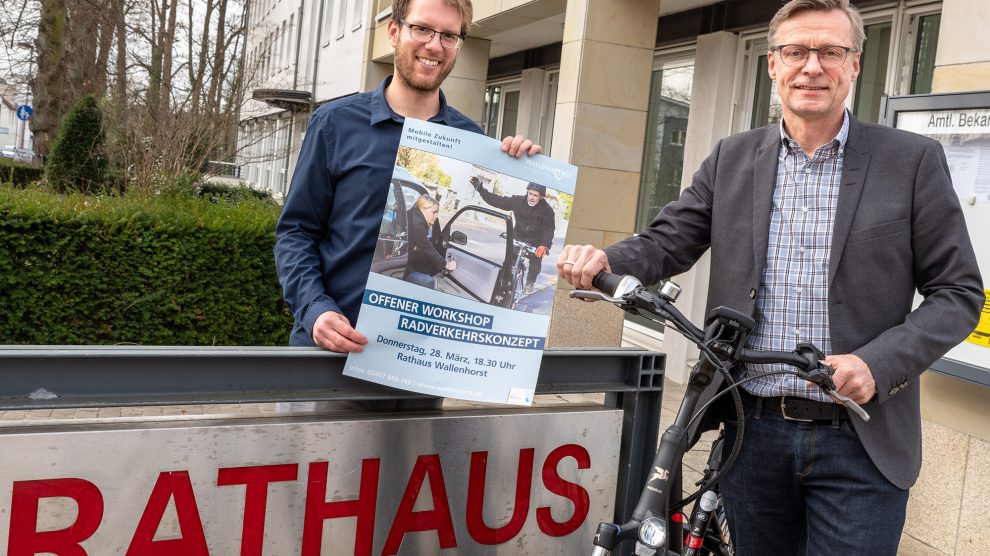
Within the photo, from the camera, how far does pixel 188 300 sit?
7992mm

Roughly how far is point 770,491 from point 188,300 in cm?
631

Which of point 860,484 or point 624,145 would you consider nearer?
point 860,484

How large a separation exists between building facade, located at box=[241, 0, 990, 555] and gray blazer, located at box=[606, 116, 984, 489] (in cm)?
252

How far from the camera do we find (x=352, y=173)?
276cm

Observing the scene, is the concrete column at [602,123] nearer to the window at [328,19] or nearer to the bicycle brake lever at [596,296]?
the bicycle brake lever at [596,296]

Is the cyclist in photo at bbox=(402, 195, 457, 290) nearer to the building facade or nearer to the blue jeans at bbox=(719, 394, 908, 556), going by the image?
the blue jeans at bbox=(719, 394, 908, 556)

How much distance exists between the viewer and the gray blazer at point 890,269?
7.27 ft

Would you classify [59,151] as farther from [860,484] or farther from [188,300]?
[860,484]

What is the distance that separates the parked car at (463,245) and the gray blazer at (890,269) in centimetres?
27

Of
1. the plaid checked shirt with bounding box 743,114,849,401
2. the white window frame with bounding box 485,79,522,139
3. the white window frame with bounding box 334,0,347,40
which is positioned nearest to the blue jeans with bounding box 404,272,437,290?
the plaid checked shirt with bounding box 743,114,849,401

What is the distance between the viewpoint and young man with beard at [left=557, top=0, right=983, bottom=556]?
7.45 feet

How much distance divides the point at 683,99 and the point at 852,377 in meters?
9.11

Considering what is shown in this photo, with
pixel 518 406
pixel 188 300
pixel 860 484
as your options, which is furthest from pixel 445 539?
pixel 188 300

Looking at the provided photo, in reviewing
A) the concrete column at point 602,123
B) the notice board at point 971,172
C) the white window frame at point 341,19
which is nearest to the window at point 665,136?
the concrete column at point 602,123
